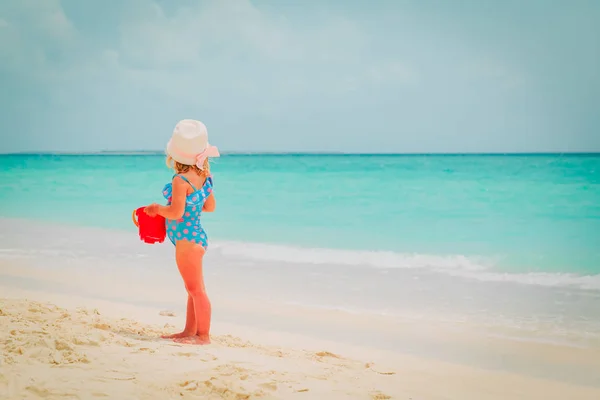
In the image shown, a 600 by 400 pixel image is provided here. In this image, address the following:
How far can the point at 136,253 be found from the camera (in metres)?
5.93

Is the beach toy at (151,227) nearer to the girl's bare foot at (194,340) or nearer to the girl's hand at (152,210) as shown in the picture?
the girl's hand at (152,210)

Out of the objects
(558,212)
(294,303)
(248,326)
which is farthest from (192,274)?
(558,212)

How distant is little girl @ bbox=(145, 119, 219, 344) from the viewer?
2.52m

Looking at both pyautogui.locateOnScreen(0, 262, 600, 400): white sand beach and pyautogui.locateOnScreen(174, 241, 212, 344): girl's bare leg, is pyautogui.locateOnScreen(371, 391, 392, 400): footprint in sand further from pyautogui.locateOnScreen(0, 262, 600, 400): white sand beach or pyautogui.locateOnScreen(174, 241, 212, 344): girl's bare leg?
pyautogui.locateOnScreen(174, 241, 212, 344): girl's bare leg

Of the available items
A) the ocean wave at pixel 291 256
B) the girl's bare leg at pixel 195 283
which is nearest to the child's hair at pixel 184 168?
the girl's bare leg at pixel 195 283

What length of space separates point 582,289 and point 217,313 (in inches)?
108

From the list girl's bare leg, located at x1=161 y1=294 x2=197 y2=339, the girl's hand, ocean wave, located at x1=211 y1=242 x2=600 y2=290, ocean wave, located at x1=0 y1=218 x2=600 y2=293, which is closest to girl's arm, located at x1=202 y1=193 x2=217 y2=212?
the girl's hand

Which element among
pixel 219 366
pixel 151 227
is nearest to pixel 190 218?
pixel 151 227

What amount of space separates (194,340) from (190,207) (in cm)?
58

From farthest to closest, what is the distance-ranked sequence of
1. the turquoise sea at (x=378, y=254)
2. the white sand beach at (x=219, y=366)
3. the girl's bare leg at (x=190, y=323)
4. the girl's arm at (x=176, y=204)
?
the turquoise sea at (x=378, y=254) → the girl's bare leg at (x=190, y=323) → the girl's arm at (x=176, y=204) → the white sand beach at (x=219, y=366)

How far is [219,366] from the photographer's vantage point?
228 centimetres

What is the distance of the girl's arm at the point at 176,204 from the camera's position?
8.19 ft

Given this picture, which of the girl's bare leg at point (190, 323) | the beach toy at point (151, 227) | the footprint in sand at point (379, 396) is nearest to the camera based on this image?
the footprint in sand at point (379, 396)

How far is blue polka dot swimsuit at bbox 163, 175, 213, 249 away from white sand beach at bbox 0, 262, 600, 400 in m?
0.45
